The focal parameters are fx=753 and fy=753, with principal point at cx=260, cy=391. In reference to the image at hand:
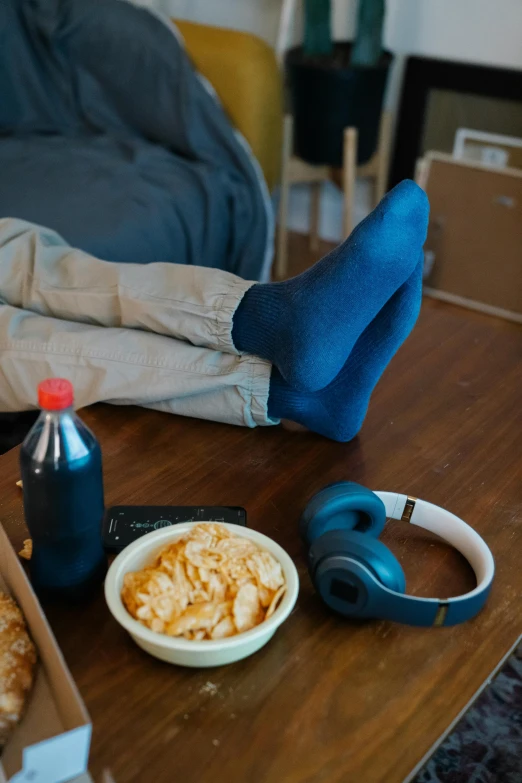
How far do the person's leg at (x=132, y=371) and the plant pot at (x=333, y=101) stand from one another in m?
1.33

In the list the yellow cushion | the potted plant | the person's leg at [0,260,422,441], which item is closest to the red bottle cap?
the person's leg at [0,260,422,441]

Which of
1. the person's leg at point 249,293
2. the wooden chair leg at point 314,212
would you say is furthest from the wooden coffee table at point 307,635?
the wooden chair leg at point 314,212

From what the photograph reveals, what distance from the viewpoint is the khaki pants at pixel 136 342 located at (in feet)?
3.18

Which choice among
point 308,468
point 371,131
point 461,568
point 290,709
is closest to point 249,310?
point 308,468

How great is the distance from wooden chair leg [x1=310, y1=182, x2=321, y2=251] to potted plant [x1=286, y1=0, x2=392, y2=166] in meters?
0.30

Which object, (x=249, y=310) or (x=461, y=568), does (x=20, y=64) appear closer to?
(x=249, y=310)

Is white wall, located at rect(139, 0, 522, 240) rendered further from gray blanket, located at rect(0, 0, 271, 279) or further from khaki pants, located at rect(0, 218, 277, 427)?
khaki pants, located at rect(0, 218, 277, 427)

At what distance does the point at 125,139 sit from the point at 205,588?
5.36 ft

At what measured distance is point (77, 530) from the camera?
644mm

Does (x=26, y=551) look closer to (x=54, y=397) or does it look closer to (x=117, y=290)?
(x=54, y=397)

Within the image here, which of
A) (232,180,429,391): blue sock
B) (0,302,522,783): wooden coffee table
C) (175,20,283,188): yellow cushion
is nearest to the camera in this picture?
(0,302,522,783): wooden coffee table

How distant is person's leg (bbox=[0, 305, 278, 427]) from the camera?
96 centimetres

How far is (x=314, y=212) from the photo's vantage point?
2584mm

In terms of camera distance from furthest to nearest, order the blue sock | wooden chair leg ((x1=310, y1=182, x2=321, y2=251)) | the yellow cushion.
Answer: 1. wooden chair leg ((x1=310, y1=182, x2=321, y2=251))
2. the yellow cushion
3. the blue sock
